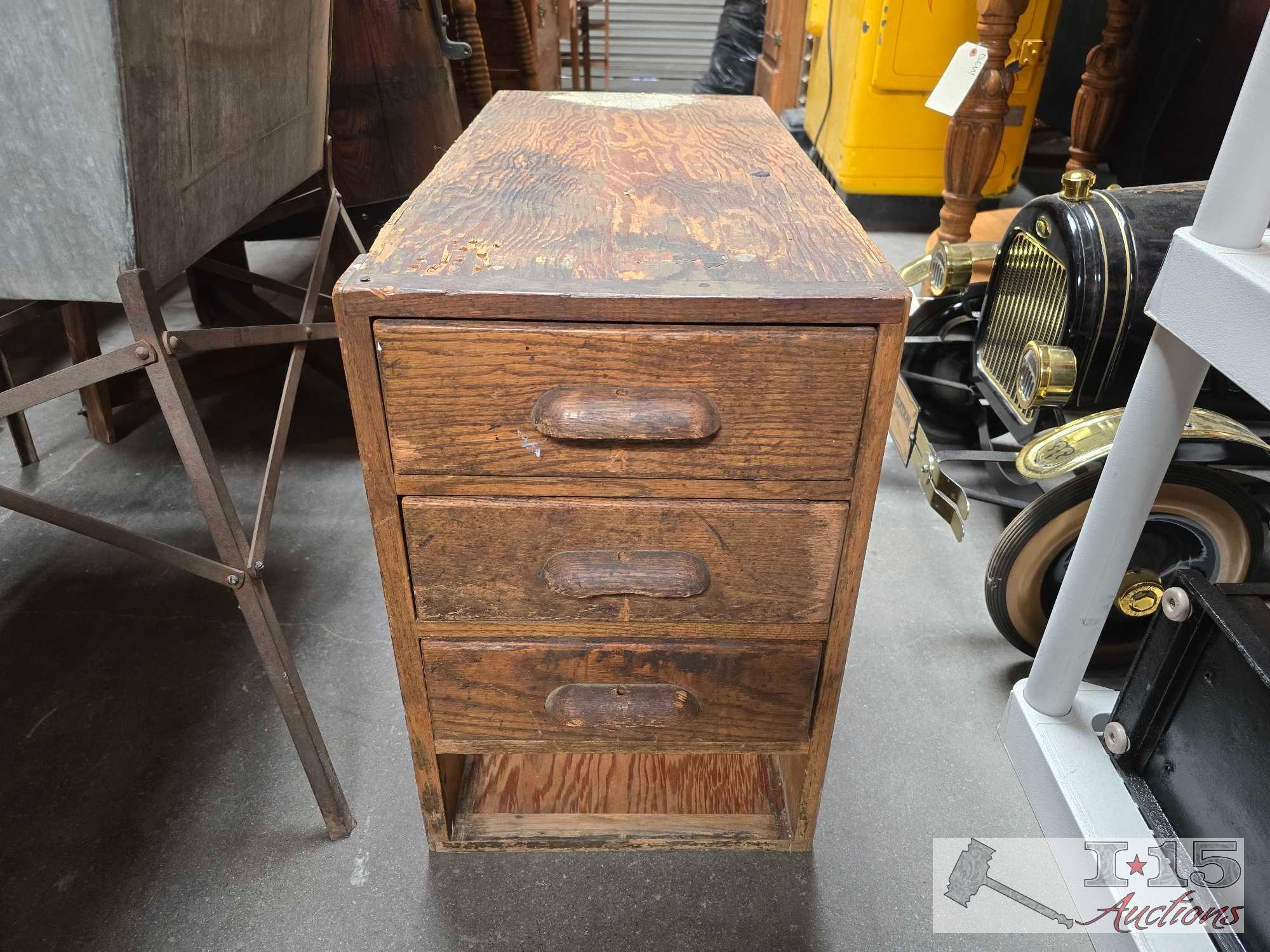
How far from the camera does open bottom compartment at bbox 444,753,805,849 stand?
3.12 feet

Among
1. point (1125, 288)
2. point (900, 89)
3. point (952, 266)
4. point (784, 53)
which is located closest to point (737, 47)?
point (784, 53)

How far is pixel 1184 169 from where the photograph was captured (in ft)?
7.26

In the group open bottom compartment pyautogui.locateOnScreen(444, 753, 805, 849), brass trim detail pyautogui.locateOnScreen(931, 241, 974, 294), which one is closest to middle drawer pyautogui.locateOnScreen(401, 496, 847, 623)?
open bottom compartment pyautogui.locateOnScreen(444, 753, 805, 849)

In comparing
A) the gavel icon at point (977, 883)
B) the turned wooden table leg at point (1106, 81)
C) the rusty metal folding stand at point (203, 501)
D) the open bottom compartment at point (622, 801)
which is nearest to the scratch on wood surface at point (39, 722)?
the rusty metal folding stand at point (203, 501)

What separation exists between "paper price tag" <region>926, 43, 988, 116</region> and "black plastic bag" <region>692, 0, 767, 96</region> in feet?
8.45

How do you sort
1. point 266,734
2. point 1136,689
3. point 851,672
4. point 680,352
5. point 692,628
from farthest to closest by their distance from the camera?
1. point 851,672
2. point 266,734
3. point 1136,689
4. point 692,628
5. point 680,352

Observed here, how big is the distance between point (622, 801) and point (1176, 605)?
2.10ft

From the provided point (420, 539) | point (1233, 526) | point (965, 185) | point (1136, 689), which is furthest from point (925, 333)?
point (420, 539)

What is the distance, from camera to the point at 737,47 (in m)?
4.23

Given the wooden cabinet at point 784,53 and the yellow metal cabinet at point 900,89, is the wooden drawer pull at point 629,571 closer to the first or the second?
the yellow metal cabinet at point 900,89

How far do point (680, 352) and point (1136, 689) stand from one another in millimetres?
655

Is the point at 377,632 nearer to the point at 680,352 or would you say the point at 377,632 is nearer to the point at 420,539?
the point at 420,539

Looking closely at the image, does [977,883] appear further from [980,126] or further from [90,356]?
[90,356]

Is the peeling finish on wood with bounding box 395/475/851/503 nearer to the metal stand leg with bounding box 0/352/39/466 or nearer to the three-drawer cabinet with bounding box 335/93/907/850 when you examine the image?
the three-drawer cabinet with bounding box 335/93/907/850
